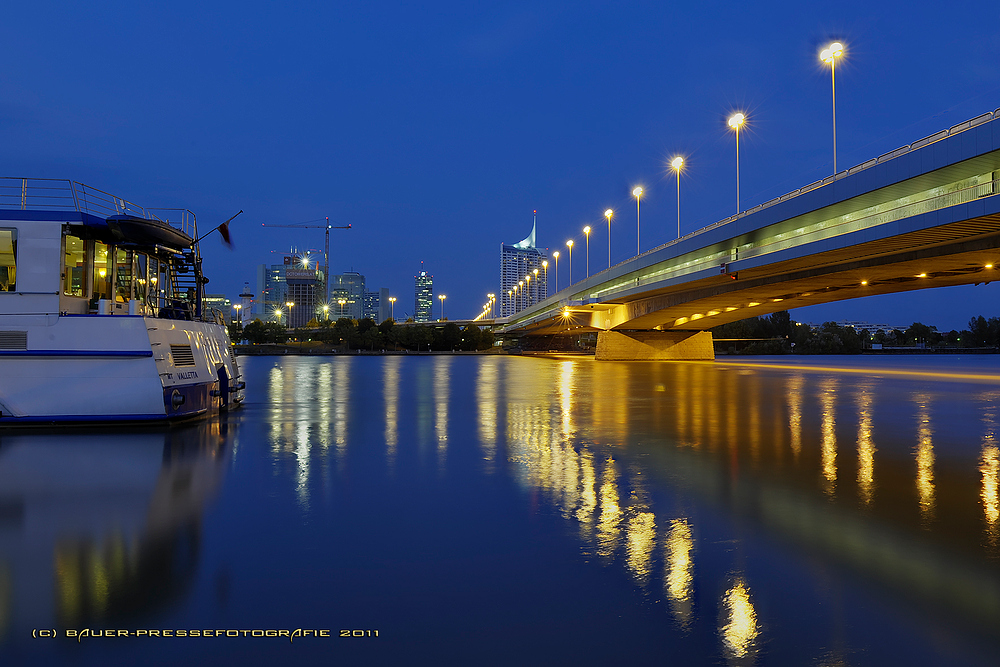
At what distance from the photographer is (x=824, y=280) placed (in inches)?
1656

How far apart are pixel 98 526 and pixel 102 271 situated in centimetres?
1272

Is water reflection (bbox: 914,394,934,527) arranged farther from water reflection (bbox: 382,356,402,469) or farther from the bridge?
the bridge

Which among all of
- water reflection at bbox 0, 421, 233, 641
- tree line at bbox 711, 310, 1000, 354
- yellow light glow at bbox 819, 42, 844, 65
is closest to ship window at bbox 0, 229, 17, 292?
water reflection at bbox 0, 421, 233, 641

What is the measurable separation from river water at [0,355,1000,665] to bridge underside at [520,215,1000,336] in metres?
21.0

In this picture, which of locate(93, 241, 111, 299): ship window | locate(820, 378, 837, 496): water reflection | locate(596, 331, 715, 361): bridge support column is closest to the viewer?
locate(820, 378, 837, 496): water reflection

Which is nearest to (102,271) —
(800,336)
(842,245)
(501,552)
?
(501,552)

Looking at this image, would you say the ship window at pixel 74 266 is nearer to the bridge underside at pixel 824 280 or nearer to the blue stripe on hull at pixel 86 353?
the blue stripe on hull at pixel 86 353

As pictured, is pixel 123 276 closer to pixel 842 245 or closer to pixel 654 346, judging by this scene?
pixel 842 245

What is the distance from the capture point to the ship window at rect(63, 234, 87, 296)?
15328mm

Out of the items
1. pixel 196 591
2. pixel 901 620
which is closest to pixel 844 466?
pixel 901 620

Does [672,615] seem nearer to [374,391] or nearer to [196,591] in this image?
[196,591]

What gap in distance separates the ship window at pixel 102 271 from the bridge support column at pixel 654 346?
6023 centimetres

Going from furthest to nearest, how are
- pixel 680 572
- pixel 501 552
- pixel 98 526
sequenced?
pixel 98 526
pixel 501 552
pixel 680 572

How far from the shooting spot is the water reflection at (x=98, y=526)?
4707 millimetres
